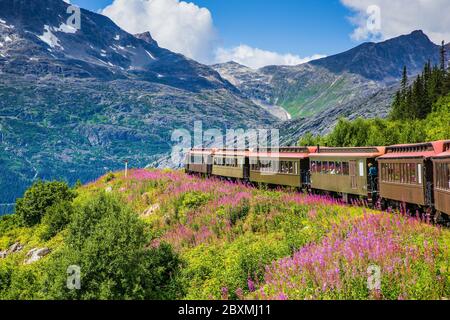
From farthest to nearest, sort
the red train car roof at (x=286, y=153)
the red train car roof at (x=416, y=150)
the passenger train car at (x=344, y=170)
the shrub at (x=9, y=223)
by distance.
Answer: the shrub at (x=9, y=223) < the red train car roof at (x=286, y=153) < the passenger train car at (x=344, y=170) < the red train car roof at (x=416, y=150)

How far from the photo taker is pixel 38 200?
3155cm

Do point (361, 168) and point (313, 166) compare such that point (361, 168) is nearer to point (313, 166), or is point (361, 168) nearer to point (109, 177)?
point (313, 166)

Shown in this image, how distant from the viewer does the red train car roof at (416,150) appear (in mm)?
17609

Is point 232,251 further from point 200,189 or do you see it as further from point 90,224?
point 200,189

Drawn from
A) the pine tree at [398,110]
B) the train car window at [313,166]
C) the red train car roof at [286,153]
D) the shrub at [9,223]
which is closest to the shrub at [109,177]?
the shrub at [9,223]

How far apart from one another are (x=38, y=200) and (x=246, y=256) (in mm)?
23694

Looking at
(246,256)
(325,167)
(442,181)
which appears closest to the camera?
(246,256)

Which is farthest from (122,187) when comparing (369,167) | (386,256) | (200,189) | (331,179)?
(386,256)

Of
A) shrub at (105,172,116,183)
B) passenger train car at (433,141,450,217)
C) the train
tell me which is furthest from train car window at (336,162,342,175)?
shrub at (105,172,116,183)

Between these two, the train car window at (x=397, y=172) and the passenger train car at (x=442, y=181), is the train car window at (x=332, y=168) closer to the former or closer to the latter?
the train car window at (x=397, y=172)

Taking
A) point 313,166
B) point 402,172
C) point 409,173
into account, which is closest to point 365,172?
point 402,172

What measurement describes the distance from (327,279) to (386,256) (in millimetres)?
1744

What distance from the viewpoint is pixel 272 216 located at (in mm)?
18297

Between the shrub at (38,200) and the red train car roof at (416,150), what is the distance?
22.5 m
